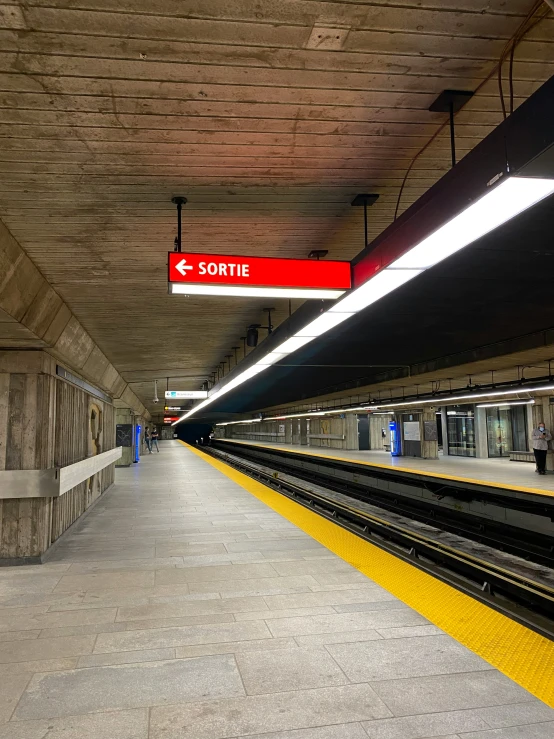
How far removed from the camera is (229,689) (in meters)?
3.00

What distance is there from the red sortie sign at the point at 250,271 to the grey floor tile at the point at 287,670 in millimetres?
2503

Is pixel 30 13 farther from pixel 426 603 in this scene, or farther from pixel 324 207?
pixel 426 603

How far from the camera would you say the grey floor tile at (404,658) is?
319 cm

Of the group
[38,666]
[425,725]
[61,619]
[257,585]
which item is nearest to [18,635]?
[61,619]

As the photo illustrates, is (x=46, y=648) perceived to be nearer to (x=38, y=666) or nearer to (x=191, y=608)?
(x=38, y=666)

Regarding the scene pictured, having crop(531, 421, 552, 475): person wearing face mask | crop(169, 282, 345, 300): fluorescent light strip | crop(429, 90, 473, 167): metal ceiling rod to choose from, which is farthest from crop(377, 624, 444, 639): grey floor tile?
crop(531, 421, 552, 475): person wearing face mask

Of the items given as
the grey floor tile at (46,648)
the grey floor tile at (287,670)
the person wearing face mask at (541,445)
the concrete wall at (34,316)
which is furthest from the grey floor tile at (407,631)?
the person wearing face mask at (541,445)

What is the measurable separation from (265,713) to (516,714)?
130 cm

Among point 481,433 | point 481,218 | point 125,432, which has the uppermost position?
point 481,218

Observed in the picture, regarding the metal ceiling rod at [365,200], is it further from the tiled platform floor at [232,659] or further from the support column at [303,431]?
the support column at [303,431]

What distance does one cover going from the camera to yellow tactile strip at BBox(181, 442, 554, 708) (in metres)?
3.15

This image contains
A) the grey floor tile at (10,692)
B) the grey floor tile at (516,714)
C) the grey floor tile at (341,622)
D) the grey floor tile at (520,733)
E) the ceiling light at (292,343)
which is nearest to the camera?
the grey floor tile at (520,733)

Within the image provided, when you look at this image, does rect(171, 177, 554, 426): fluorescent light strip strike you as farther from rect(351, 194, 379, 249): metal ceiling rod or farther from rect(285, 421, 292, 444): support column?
rect(285, 421, 292, 444): support column

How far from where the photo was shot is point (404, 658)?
11.0 ft
